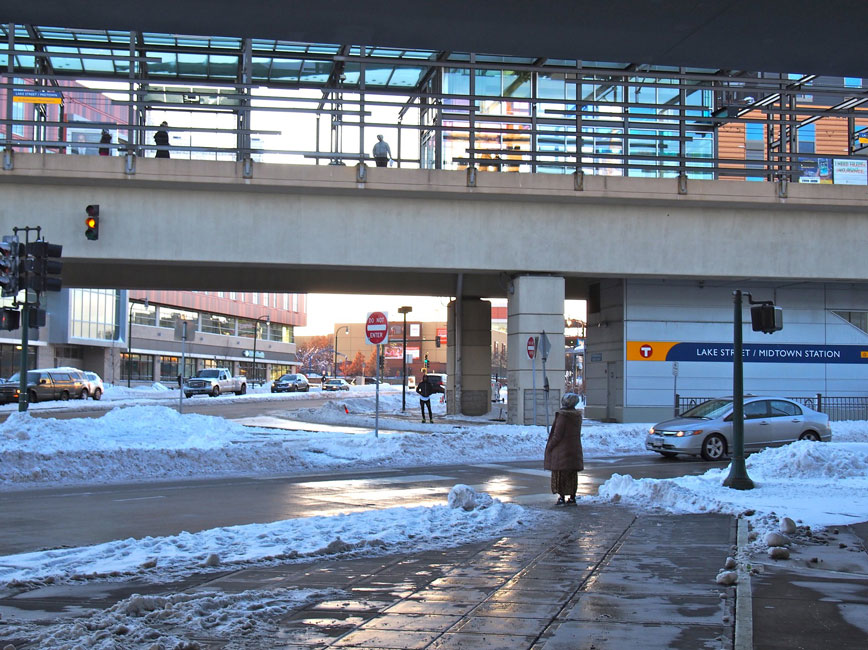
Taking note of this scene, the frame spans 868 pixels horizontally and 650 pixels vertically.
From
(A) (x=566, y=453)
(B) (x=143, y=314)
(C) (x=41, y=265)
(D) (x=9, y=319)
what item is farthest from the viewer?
(B) (x=143, y=314)

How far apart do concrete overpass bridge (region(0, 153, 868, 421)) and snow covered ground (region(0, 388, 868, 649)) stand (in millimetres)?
4753

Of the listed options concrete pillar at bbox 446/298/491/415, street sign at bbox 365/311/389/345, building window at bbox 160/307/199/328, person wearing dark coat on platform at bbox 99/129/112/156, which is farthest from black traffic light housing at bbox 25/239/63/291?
building window at bbox 160/307/199/328

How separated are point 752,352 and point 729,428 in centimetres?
1158

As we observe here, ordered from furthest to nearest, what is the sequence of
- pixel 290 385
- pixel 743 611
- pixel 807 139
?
1. pixel 290 385
2. pixel 807 139
3. pixel 743 611

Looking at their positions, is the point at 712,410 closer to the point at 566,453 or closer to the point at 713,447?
the point at 713,447

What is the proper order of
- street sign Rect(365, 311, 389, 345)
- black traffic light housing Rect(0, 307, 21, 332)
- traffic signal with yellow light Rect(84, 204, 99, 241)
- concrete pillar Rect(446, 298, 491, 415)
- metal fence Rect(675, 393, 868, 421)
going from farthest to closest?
concrete pillar Rect(446, 298, 491, 415)
metal fence Rect(675, 393, 868, 421)
traffic signal with yellow light Rect(84, 204, 99, 241)
street sign Rect(365, 311, 389, 345)
black traffic light housing Rect(0, 307, 21, 332)

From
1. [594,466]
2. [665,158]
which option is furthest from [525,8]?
[665,158]

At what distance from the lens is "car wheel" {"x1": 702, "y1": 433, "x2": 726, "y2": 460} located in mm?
20672

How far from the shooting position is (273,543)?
9.18 meters

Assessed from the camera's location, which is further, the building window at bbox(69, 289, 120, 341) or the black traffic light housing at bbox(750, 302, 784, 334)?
the building window at bbox(69, 289, 120, 341)

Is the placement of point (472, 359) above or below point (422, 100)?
below

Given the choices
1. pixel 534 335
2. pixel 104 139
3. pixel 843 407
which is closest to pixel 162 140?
pixel 104 139

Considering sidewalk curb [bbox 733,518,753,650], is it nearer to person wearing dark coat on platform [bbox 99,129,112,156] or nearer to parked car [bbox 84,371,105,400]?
person wearing dark coat on platform [bbox 99,129,112,156]

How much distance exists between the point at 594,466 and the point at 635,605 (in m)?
13.1
